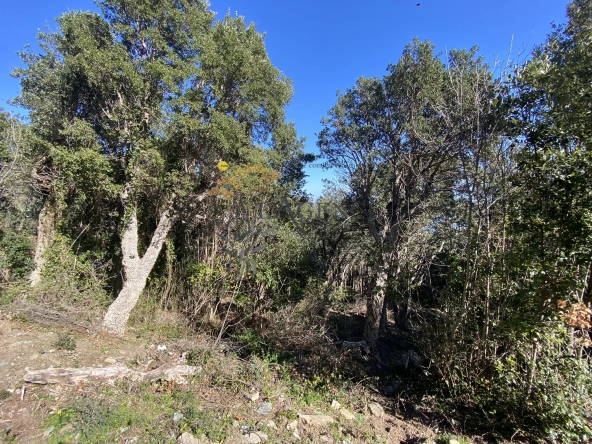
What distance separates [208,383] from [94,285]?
168 inches

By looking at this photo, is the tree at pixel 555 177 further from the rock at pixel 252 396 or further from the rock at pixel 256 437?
the rock at pixel 252 396

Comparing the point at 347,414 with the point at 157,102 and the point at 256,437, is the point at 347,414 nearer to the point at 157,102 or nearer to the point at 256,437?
the point at 256,437

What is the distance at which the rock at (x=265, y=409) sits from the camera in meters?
3.29

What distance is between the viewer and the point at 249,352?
189 inches

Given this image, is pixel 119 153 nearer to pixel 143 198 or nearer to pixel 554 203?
pixel 143 198

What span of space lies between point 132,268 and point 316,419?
4.84 meters

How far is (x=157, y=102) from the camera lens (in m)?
6.03

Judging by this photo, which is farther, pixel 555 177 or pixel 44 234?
pixel 44 234

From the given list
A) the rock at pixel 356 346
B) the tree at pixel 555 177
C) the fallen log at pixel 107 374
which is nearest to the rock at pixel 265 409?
the fallen log at pixel 107 374

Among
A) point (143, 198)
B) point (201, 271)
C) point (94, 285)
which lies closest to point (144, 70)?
point (143, 198)

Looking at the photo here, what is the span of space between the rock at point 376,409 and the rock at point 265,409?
1312 millimetres

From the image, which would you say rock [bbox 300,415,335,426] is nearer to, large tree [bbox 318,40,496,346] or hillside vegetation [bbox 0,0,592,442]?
hillside vegetation [bbox 0,0,592,442]

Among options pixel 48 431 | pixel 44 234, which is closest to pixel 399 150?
pixel 48 431

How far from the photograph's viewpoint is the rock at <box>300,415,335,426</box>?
315 centimetres
